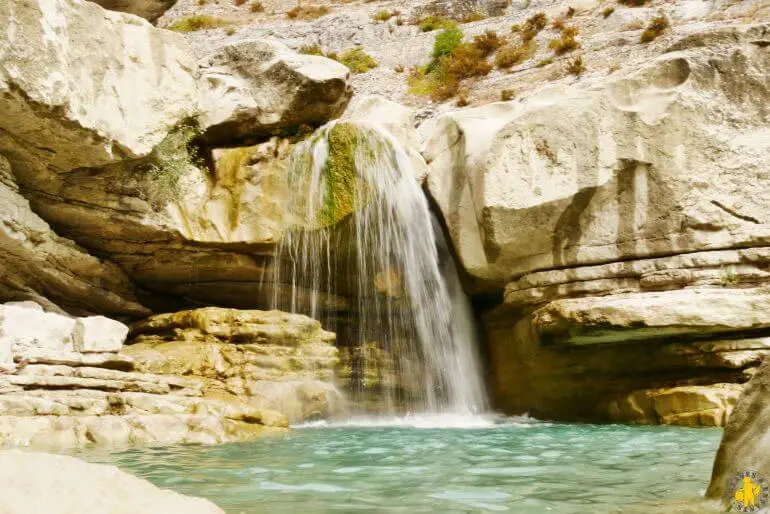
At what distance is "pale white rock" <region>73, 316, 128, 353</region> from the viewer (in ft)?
29.9

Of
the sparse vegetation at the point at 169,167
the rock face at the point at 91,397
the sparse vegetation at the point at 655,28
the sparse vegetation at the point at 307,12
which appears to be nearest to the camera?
the rock face at the point at 91,397

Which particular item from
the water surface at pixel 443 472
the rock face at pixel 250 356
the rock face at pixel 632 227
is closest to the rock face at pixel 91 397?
the rock face at pixel 250 356

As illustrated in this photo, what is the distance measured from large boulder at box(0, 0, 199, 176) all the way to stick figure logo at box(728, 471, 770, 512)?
10194 millimetres

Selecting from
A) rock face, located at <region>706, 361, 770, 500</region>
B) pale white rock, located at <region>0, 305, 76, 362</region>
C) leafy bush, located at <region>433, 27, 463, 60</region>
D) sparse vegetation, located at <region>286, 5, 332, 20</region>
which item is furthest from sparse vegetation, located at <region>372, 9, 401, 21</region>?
rock face, located at <region>706, 361, 770, 500</region>

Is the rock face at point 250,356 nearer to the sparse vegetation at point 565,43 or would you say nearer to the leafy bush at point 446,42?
the sparse vegetation at point 565,43

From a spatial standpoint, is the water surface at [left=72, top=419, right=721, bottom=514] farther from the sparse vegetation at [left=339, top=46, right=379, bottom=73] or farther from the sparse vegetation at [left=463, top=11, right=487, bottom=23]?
the sparse vegetation at [left=463, top=11, right=487, bottom=23]

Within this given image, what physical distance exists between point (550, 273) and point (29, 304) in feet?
30.5

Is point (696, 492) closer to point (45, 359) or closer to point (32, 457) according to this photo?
point (32, 457)

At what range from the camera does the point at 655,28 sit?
20.4 metres

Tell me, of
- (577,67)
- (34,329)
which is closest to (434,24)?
(577,67)

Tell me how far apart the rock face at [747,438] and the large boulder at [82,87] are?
396 inches

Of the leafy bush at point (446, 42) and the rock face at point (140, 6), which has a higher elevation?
the leafy bush at point (446, 42)

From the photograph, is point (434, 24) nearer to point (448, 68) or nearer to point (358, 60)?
point (358, 60)

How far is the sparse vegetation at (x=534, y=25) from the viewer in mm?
24611
